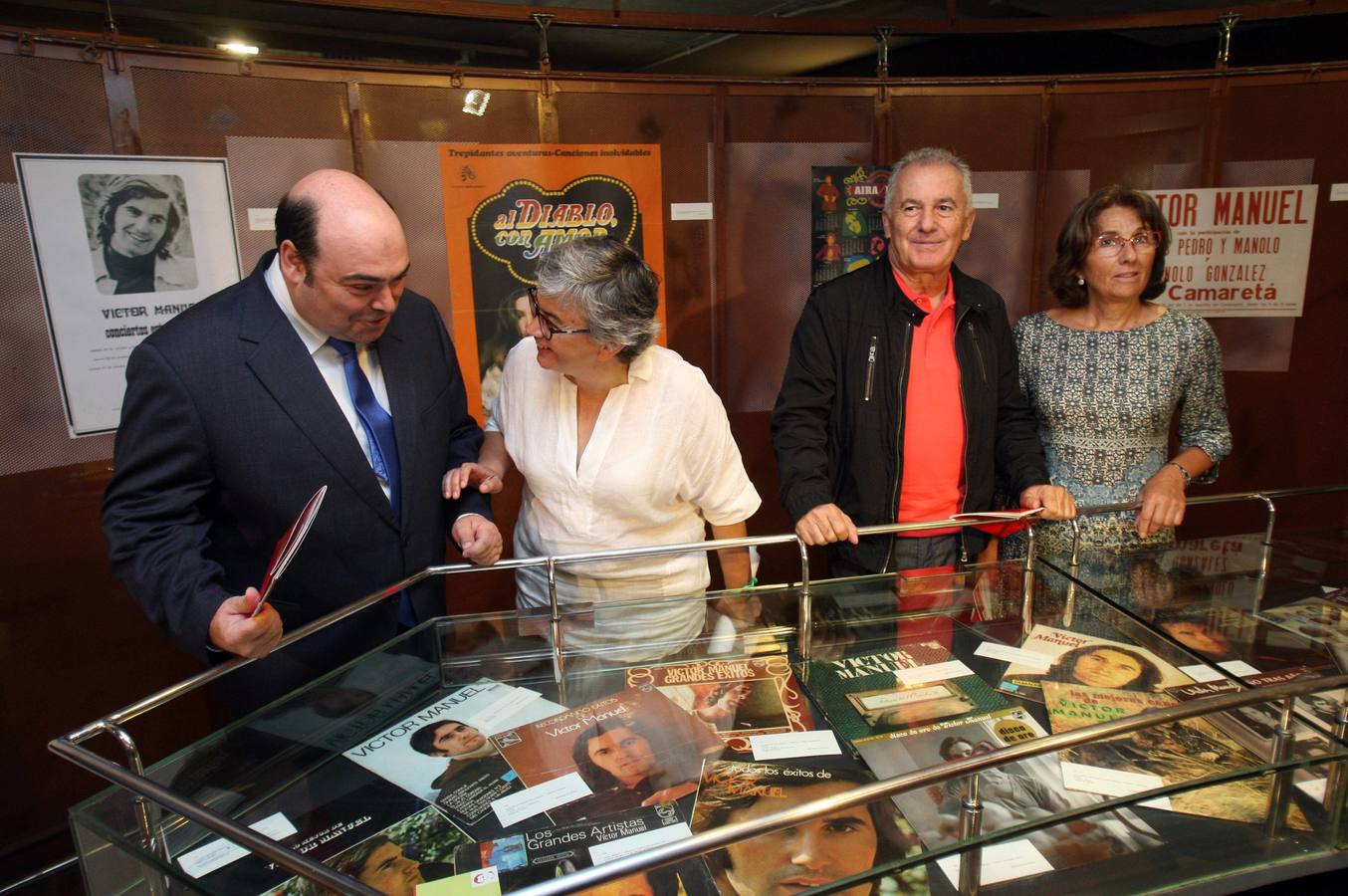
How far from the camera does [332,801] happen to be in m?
1.25

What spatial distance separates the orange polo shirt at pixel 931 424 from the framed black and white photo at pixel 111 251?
2.24m

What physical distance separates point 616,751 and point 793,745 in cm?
28

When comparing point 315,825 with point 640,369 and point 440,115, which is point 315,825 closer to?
point 640,369

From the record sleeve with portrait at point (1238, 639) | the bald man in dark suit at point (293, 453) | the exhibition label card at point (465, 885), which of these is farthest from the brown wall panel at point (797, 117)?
the exhibition label card at point (465, 885)

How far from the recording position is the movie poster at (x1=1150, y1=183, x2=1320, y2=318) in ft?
11.9

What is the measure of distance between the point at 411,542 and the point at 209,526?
1.25ft

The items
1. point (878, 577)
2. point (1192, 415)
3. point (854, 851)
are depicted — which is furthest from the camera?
point (1192, 415)

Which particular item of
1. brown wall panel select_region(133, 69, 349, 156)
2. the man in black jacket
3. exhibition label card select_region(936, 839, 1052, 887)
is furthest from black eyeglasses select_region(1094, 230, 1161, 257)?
brown wall panel select_region(133, 69, 349, 156)

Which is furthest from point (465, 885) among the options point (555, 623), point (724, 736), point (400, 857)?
point (555, 623)

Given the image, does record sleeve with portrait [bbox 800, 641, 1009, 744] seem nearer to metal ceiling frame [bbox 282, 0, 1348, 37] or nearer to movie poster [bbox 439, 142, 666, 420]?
movie poster [bbox 439, 142, 666, 420]

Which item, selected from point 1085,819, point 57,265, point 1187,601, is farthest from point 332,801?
point 57,265

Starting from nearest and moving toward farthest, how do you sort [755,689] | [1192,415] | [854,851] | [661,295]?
[854,851] < [755,689] < [1192,415] < [661,295]

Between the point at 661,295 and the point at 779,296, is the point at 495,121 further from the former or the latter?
the point at 779,296

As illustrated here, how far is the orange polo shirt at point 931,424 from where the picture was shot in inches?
88.8
